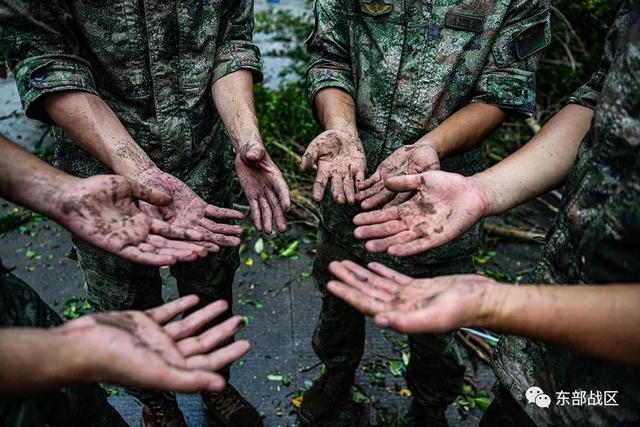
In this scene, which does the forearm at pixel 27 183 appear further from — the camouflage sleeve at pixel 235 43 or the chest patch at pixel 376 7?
the chest patch at pixel 376 7

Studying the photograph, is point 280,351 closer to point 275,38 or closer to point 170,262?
point 170,262

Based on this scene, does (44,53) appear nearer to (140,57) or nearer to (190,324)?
(140,57)

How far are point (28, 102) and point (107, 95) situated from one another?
31cm

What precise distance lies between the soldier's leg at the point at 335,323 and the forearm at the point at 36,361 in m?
1.37

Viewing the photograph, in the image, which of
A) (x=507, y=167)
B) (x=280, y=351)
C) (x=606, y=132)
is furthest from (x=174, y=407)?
(x=606, y=132)

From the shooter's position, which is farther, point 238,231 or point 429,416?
point 429,416

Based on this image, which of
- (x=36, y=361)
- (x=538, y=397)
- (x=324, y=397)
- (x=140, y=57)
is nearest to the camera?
(x=36, y=361)

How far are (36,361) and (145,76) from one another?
1.30 meters

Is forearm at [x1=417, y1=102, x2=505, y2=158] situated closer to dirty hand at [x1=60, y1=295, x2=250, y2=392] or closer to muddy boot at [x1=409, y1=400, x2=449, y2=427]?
dirty hand at [x1=60, y1=295, x2=250, y2=392]

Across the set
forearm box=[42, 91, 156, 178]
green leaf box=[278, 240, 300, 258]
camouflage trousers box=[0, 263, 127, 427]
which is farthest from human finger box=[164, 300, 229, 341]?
green leaf box=[278, 240, 300, 258]

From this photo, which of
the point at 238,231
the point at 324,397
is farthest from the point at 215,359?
the point at 324,397

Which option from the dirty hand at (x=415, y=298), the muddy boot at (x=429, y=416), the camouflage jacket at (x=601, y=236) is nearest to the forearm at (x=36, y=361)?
the dirty hand at (x=415, y=298)

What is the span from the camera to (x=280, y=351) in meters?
3.05

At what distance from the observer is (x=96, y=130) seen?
1.88 metres
